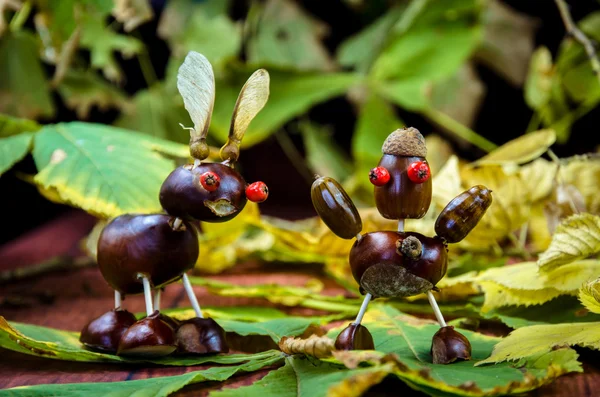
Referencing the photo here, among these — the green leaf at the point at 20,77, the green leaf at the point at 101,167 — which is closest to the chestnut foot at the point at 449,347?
the green leaf at the point at 101,167

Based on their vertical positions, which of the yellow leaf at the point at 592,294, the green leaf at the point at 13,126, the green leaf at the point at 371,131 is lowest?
the yellow leaf at the point at 592,294

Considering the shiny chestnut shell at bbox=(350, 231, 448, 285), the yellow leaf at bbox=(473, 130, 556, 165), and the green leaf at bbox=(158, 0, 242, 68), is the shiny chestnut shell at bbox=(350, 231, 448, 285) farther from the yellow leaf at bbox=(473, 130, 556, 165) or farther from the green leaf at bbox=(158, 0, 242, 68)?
the green leaf at bbox=(158, 0, 242, 68)

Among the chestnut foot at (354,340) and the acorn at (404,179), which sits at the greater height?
the acorn at (404,179)

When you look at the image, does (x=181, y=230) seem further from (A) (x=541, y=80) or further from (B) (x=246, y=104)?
(A) (x=541, y=80)

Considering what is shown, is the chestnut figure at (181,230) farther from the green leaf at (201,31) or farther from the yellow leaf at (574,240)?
the green leaf at (201,31)

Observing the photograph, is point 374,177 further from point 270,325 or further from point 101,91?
point 101,91

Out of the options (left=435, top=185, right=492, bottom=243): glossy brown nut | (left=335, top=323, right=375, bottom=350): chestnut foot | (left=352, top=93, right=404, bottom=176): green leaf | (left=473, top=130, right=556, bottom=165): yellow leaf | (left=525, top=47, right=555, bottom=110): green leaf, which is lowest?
(left=335, top=323, right=375, bottom=350): chestnut foot

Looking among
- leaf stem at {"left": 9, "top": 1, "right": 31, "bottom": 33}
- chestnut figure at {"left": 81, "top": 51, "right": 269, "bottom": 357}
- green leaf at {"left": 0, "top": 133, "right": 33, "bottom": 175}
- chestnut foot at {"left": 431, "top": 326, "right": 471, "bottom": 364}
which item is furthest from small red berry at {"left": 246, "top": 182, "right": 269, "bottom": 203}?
leaf stem at {"left": 9, "top": 1, "right": 31, "bottom": 33}

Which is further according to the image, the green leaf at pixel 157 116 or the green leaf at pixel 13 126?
the green leaf at pixel 157 116

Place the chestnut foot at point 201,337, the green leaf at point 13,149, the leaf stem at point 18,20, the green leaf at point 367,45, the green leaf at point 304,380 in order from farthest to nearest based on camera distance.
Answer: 1. the green leaf at point 367,45
2. the leaf stem at point 18,20
3. the green leaf at point 13,149
4. the chestnut foot at point 201,337
5. the green leaf at point 304,380
